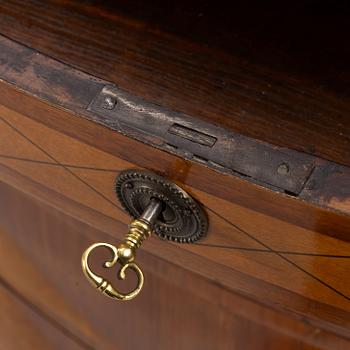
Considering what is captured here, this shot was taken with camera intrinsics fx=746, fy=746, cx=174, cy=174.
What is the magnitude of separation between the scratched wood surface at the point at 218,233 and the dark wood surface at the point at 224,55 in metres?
0.07

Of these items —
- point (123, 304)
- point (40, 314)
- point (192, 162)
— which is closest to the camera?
point (192, 162)

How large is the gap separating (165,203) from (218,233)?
0.05 meters

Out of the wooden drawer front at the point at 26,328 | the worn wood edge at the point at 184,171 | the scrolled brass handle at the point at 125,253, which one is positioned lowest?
the scrolled brass handle at the point at 125,253

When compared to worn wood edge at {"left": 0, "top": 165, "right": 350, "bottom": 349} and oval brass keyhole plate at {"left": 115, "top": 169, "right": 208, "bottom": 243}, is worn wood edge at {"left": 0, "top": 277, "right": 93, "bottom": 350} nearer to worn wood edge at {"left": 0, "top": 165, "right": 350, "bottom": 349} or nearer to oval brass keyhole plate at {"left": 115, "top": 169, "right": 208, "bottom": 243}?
worn wood edge at {"left": 0, "top": 165, "right": 350, "bottom": 349}

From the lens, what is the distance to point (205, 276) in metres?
0.76

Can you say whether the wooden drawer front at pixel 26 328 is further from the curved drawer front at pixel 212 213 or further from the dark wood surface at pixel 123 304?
the curved drawer front at pixel 212 213

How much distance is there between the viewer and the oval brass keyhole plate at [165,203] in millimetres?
649

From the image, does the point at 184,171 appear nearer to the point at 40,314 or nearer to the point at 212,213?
the point at 212,213

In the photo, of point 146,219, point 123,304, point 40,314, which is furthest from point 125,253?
point 40,314

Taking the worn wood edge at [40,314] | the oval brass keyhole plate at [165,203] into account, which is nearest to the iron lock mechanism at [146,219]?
the oval brass keyhole plate at [165,203]

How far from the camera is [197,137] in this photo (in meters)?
0.60

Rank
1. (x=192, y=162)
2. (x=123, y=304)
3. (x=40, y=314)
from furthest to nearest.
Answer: (x=40, y=314)
(x=123, y=304)
(x=192, y=162)

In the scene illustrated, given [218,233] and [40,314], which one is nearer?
[218,233]

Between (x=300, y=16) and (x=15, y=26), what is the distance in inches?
11.1
